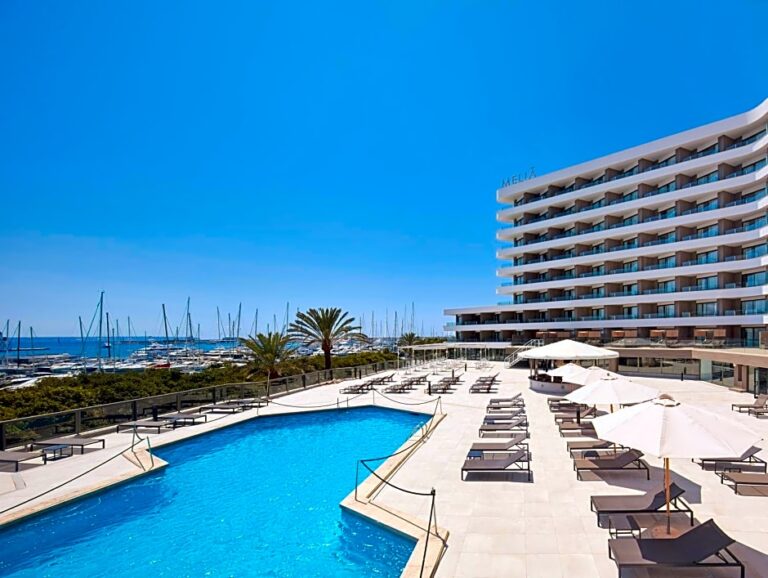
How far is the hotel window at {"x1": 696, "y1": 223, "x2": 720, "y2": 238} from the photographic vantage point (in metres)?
37.3

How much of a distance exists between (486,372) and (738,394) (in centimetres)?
1663

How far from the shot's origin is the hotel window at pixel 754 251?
33531 millimetres

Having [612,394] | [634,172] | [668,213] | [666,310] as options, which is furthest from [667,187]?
[612,394]

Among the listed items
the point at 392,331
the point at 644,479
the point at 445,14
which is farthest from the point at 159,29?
the point at 392,331

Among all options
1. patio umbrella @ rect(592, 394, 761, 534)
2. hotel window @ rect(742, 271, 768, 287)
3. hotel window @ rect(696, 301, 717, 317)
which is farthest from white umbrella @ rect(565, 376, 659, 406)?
hotel window @ rect(696, 301, 717, 317)

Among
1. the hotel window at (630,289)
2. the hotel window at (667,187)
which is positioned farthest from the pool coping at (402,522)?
the hotel window at (667,187)

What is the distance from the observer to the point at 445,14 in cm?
1978

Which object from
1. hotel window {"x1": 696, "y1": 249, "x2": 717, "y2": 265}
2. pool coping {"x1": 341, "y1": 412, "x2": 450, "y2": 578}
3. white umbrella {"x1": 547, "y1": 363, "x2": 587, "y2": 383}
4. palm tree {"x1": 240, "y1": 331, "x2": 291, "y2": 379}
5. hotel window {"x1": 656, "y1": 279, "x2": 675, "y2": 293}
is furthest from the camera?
hotel window {"x1": 656, "y1": 279, "x2": 675, "y2": 293}

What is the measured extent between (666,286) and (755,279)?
7198 mm

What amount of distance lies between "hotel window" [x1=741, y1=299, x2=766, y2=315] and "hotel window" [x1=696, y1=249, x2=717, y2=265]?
4.16 metres

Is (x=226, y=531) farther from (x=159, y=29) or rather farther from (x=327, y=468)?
(x=159, y=29)

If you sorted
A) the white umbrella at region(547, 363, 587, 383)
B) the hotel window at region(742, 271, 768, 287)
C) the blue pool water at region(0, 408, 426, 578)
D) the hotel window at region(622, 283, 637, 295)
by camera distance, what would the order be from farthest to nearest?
the hotel window at region(622, 283, 637, 295) → the hotel window at region(742, 271, 768, 287) → the white umbrella at region(547, 363, 587, 383) → the blue pool water at region(0, 408, 426, 578)

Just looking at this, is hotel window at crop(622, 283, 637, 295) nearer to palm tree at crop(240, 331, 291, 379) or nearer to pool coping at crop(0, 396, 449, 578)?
palm tree at crop(240, 331, 291, 379)

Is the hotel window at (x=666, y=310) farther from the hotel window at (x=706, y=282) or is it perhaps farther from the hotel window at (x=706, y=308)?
the hotel window at (x=706, y=282)
